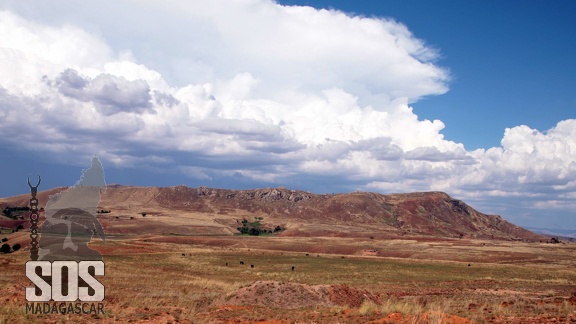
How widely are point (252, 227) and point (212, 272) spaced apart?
119921 mm

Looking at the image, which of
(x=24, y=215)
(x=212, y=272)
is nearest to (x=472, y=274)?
(x=212, y=272)

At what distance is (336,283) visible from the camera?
4162 centimetres

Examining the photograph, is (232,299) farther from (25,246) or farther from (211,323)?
(25,246)

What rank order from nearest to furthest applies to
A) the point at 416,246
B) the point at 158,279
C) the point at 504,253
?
the point at 158,279 < the point at 504,253 < the point at 416,246

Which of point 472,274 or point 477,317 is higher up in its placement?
point 477,317

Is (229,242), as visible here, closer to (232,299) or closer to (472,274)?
(472,274)

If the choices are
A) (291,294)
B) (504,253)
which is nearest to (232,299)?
(291,294)

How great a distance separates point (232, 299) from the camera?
957 inches

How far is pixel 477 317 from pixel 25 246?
7908 centimetres

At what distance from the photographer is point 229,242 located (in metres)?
111

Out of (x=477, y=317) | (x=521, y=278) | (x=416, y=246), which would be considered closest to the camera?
(x=477, y=317)

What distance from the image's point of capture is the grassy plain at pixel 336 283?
17422 millimetres

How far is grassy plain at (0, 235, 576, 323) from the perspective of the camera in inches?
686

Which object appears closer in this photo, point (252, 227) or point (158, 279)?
point (158, 279)
